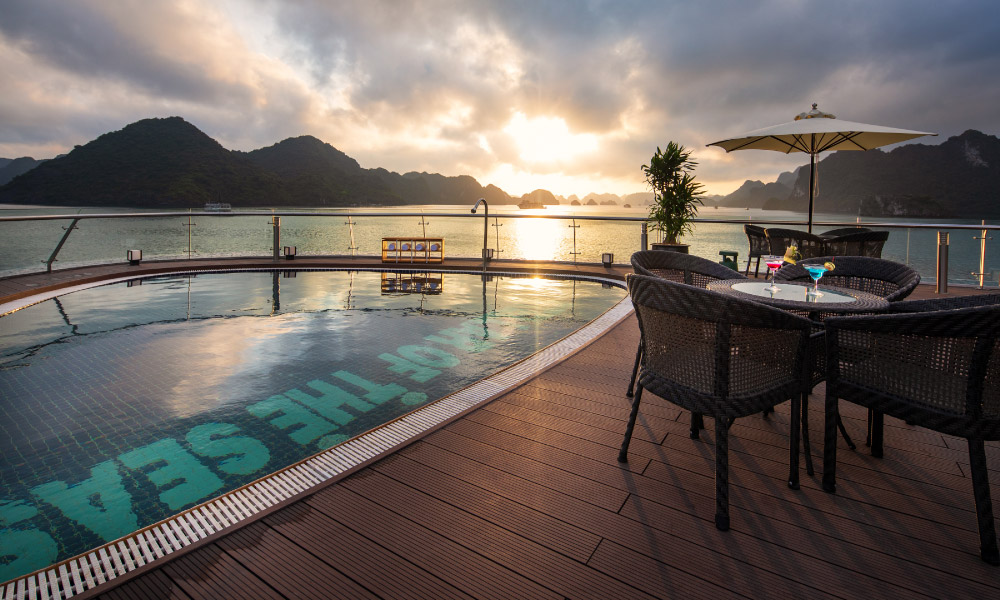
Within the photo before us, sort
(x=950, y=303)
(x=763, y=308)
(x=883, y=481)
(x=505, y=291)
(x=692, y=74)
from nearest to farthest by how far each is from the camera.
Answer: (x=763, y=308) → (x=883, y=481) → (x=950, y=303) → (x=505, y=291) → (x=692, y=74)

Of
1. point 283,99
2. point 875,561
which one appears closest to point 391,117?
point 283,99

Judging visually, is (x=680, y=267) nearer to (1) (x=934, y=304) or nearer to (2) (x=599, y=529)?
(1) (x=934, y=304)

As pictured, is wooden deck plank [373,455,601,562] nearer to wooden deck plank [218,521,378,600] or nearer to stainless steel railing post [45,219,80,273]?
wooden deck plank [218,521,378,600]

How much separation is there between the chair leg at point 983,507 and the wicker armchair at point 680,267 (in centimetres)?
163

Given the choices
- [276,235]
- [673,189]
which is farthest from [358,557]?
[276,235]

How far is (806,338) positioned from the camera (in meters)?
1.68

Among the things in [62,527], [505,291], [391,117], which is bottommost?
[62,527]

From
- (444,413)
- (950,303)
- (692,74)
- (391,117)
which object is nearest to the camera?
(950,303)

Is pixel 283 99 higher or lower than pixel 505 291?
higher

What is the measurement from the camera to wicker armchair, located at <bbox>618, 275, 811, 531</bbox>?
5.12 feet

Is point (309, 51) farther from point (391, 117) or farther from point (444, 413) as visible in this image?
point (444, 413)

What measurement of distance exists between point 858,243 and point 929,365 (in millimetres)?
4733

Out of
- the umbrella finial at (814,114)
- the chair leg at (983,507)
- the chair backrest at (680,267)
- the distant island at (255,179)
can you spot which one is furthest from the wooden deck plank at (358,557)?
the distant island at (255,179)

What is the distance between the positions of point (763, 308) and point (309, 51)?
37.4 ft
